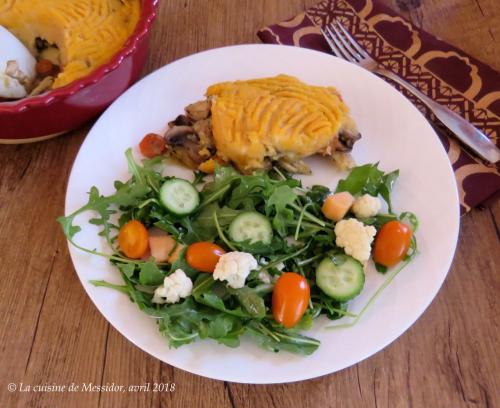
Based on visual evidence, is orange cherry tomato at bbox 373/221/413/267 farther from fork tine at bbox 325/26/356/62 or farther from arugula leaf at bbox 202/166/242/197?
fork tine at bbox 325/26/356/62

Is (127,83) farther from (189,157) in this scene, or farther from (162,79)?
(189,157)

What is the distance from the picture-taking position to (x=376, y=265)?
1.57 metres

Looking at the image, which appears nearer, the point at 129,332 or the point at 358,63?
the point at 129,332

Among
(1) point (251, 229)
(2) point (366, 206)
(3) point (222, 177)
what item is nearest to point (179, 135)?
(3) point (222, 177)

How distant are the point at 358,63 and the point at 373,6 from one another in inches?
14.2

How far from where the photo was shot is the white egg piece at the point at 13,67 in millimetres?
1785

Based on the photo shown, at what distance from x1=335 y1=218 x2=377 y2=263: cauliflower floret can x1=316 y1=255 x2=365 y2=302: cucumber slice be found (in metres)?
0.02

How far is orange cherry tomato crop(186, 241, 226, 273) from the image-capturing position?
1497 mm

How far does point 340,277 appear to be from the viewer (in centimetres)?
147

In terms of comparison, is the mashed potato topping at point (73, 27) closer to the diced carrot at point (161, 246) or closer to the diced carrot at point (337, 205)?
the diced carrot at point (161, 246)

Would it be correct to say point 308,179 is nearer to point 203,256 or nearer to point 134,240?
point 203,256

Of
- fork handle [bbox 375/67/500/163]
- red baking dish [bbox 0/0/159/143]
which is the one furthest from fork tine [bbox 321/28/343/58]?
red baking dish [bbox 0/0/159/143]

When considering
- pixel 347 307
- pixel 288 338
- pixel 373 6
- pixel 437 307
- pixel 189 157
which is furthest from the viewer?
pixel 373 6

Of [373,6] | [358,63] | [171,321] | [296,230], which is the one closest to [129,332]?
[171,321]
